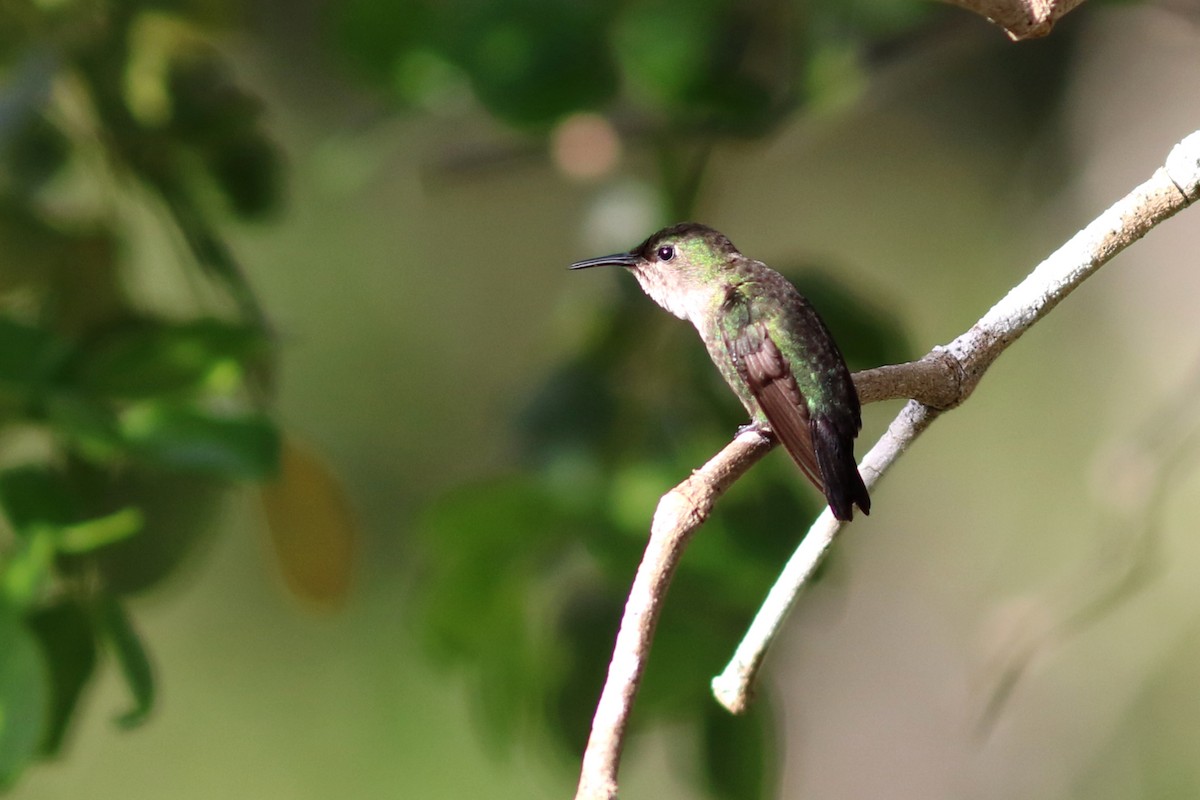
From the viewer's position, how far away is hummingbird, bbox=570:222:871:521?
1.17 m

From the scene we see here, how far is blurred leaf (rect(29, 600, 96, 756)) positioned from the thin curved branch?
2.08ft

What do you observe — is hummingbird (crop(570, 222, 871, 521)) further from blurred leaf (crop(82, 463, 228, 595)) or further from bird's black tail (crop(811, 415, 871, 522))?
blurred leaf (crop(82, 463, 228, 595))

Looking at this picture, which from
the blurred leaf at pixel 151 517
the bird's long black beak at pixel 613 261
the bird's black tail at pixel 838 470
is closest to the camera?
the bird's black tail at pixel 838 470

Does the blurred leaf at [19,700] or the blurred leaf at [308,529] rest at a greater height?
the blurred leaf at [19,700]

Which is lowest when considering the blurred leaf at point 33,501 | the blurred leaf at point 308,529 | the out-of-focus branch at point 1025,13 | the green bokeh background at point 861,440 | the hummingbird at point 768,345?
the green bokeh background at point 861,440

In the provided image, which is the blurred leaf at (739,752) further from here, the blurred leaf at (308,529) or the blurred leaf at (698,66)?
the blurred leaf at (698,66)

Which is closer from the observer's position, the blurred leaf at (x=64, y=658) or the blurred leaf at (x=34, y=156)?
the blurred leaf at (x=64, y=658)

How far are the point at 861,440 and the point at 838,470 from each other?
1.78 metres

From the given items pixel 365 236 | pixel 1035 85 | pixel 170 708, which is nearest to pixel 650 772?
pixel 170 708

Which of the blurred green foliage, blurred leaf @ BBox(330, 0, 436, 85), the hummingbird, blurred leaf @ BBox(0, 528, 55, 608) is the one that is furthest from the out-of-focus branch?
blurred leaf @ BBox(330, 0, 436, 85)

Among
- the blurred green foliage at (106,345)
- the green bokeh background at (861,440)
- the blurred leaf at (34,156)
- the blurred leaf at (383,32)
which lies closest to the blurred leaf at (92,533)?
the blurred green foliage at (106,345)

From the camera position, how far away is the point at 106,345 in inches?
57.8

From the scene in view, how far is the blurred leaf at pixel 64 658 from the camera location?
1.27 meters

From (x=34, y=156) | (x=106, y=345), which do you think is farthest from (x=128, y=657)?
(x=34, y=156)
